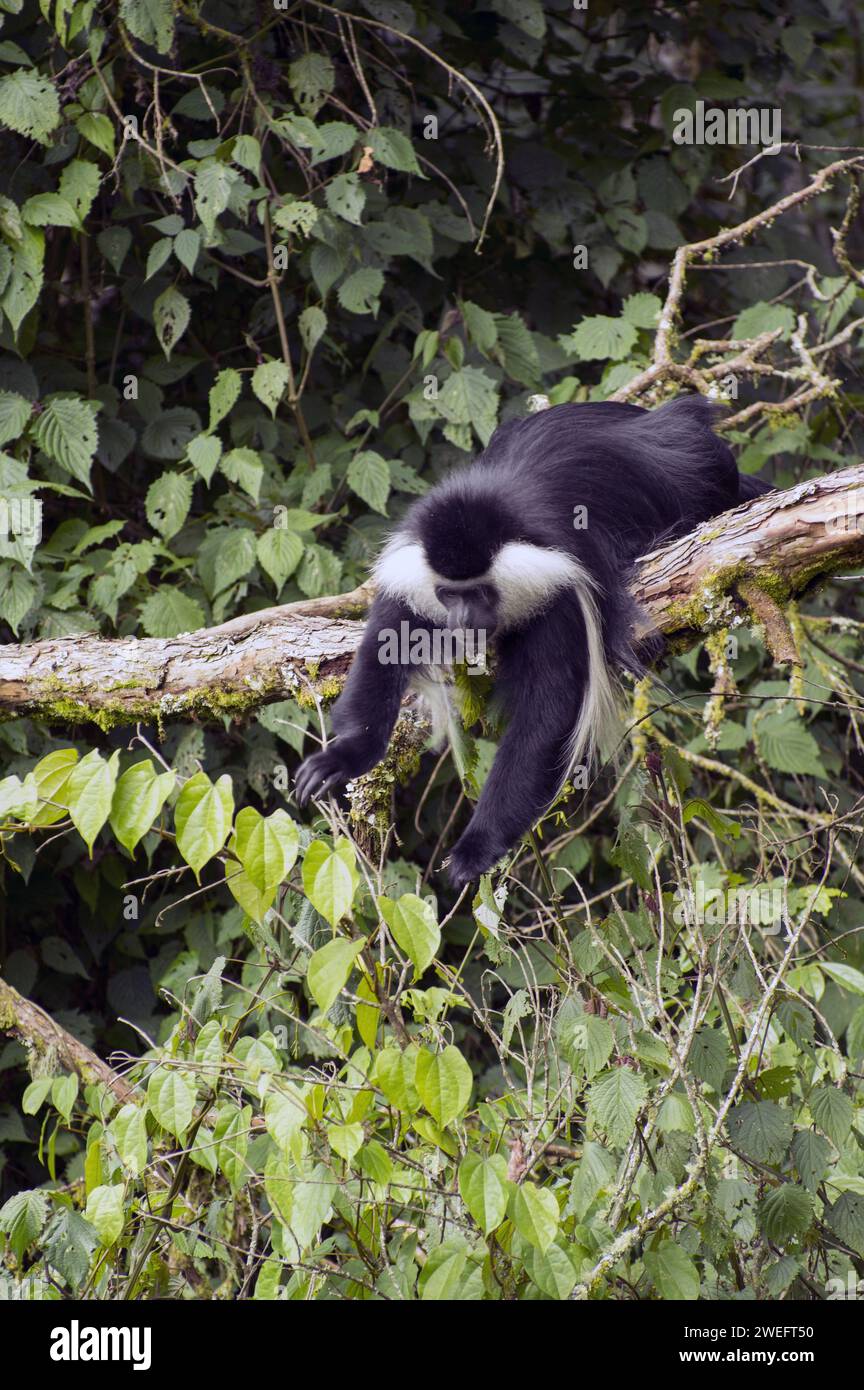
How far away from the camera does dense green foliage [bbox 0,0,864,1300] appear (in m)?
1.91

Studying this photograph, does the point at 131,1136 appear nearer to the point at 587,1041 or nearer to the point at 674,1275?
the point at 587,1041

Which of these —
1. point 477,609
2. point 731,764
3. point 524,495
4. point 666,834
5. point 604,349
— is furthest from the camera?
point 731,764

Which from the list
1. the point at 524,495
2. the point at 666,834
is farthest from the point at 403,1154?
the point at 524,495

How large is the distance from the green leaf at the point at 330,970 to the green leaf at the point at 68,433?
2.07 metres

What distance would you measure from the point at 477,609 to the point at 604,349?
1294mm

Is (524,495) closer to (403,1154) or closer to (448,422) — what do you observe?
(448,422)

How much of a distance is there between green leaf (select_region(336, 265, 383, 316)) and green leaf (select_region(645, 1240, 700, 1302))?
→ 2448 mm

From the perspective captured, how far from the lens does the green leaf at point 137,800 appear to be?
66.1 inches

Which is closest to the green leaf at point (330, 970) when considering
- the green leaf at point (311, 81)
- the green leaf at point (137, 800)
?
the green leaf at point (137, 800)

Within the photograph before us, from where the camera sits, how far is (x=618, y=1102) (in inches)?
73.9

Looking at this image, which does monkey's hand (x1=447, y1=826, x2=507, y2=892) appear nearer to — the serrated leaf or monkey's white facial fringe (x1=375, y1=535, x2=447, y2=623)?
monkey's white facial fringe (x1=375, y1=535, x2=447, y2=623)

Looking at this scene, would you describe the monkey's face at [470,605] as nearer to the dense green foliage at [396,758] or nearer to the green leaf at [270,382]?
the dense green foliage at [396,758]

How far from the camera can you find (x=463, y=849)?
249 cm

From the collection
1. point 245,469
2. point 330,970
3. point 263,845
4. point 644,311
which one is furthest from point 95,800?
point 644,311
